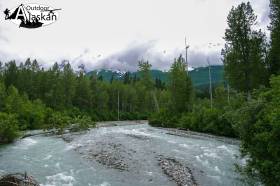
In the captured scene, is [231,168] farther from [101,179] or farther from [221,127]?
[221,127]

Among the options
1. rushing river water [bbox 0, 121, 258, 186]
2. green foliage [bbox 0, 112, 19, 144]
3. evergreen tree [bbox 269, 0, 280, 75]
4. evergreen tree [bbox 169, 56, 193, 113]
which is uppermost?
evergreen tree [bbox 269, 0, 280, 75]

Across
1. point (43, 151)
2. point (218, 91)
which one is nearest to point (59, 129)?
point (43, 151)

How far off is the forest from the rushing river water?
3760mm

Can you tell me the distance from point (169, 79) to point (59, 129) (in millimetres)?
35829

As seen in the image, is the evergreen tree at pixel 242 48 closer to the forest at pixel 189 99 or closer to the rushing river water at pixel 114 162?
the forest at pixel 189 99

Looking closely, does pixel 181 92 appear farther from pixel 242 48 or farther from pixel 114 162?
pixel 114 162

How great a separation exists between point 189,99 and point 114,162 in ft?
179

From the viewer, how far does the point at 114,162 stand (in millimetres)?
30719

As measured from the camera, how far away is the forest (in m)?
21.2

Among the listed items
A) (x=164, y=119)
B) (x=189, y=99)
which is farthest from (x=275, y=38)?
(x=164, y=119)

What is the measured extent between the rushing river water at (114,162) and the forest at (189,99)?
3760 millimetres

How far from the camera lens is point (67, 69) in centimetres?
11981

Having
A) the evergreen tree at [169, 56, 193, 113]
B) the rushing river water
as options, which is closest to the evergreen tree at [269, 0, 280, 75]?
the rushing river water

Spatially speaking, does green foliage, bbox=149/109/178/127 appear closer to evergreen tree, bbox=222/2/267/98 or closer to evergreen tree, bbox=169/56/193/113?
evergreen tree, bbox=169/56/193/113
